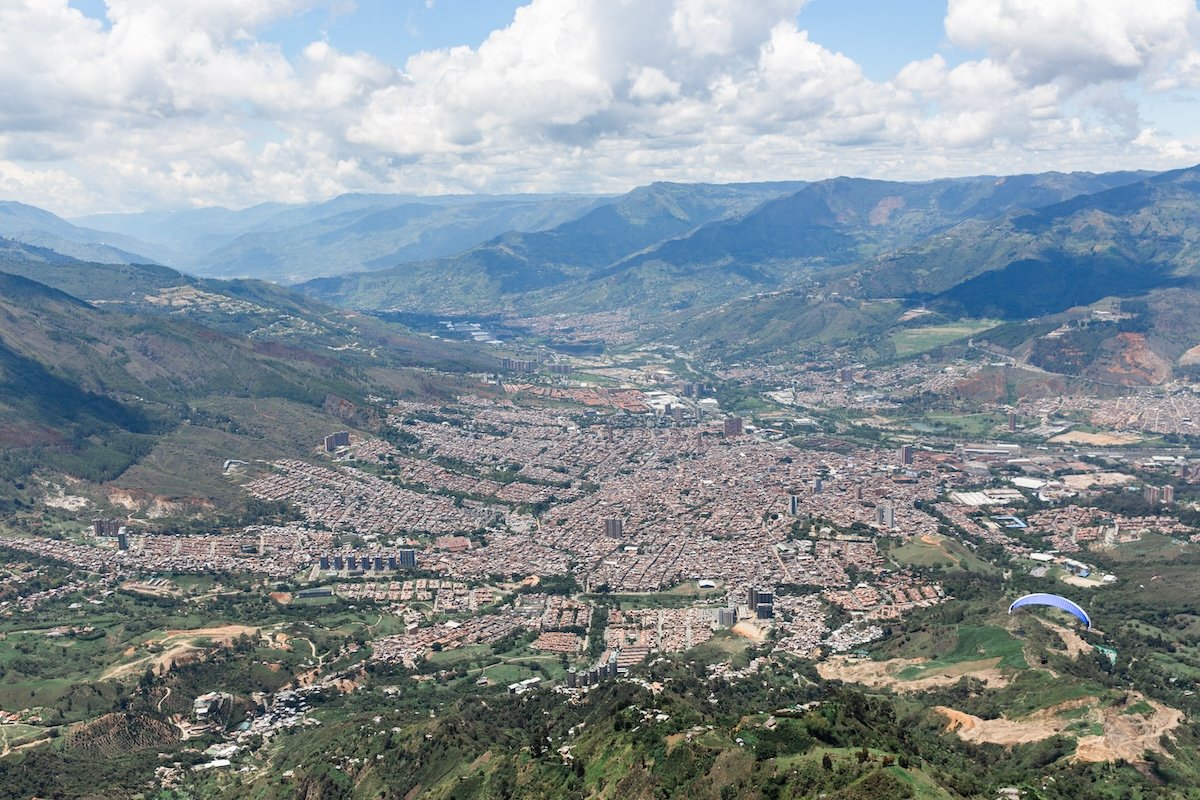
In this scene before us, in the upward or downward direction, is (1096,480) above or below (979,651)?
above

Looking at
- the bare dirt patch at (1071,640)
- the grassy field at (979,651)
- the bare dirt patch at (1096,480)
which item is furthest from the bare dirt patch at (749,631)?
the bare dirt patch at (1096,480)

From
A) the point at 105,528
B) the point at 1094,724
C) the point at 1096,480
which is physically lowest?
the point at 1096,480

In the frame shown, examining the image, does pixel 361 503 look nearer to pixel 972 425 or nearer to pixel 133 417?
pixel 133 417

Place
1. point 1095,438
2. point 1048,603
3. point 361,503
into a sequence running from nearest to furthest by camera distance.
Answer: point 1048,603 < point 361,503 < point 1095,438

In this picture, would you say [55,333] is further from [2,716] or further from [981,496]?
[981,496]

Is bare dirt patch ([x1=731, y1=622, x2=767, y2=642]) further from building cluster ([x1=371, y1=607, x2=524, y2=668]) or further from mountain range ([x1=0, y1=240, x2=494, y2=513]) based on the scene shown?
mountain range ([x1=0, y1=240, x2=494, y2=513])

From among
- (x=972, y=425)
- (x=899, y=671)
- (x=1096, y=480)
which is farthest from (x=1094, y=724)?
(x=972, y=425)

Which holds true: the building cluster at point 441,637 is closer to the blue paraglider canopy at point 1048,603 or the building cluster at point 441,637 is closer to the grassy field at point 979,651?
the grassy field at point 979,651

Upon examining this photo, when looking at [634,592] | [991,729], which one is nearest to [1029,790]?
[991,729]

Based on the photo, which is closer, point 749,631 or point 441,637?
point 749,631
